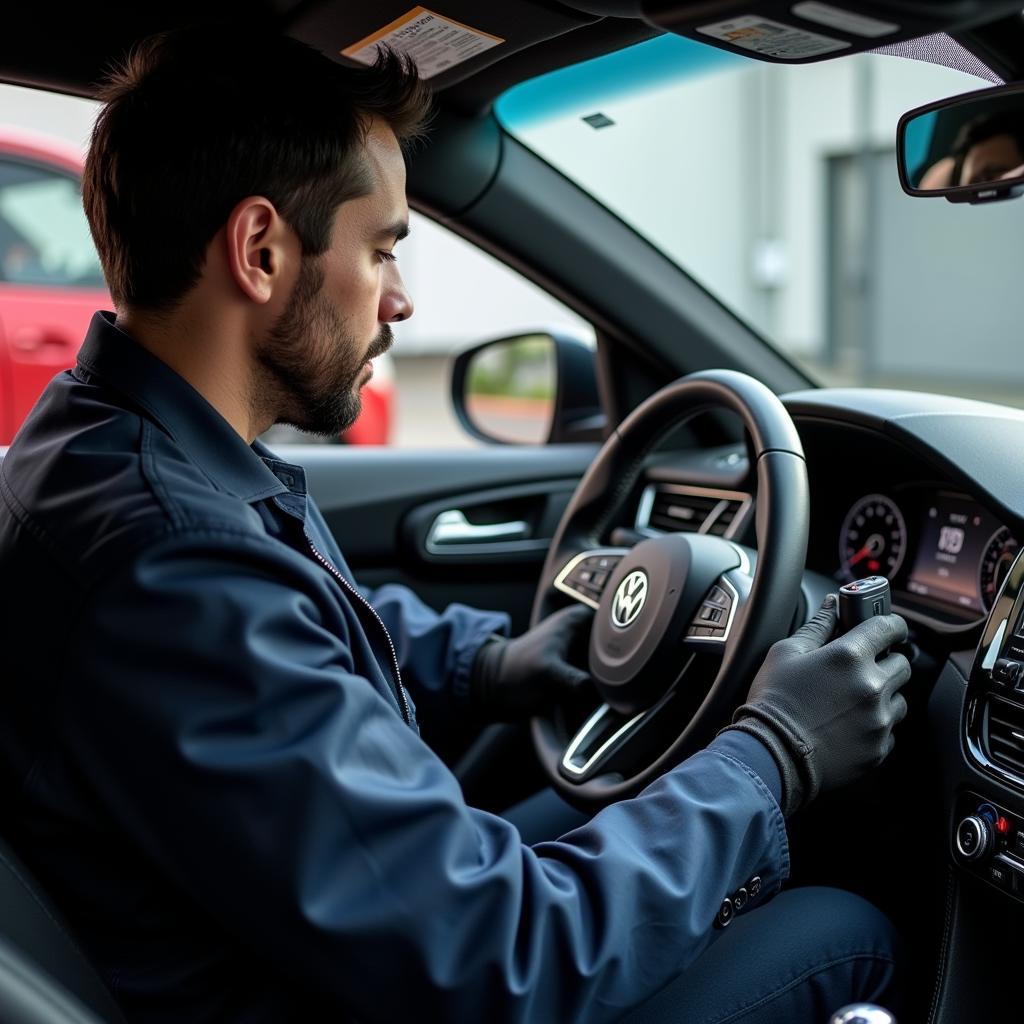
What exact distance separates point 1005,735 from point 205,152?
3.58 feet

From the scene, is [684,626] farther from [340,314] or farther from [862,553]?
[340,314]

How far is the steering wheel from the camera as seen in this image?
4.78ft

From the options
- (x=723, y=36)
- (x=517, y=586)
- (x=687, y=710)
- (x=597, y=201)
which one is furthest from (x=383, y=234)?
(x=517, y=586)

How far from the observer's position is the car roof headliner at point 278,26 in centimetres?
167

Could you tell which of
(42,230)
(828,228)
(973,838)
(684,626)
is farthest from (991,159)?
(828,228)

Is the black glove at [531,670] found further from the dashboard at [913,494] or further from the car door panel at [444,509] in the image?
the car door panel at [444,509]

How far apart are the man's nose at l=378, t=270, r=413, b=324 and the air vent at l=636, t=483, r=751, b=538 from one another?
0.66m

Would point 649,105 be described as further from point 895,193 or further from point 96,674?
point 96,674

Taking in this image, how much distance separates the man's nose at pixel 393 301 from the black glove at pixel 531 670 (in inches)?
21.6

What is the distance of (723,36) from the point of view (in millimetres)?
1234

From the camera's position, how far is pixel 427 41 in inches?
70.1

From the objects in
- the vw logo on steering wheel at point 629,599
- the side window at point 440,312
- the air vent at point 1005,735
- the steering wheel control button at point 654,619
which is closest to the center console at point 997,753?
the air vent at point 1005,735

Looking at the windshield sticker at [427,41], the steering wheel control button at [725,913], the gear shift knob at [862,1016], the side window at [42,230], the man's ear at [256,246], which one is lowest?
the gear shift knob at [862,1016]

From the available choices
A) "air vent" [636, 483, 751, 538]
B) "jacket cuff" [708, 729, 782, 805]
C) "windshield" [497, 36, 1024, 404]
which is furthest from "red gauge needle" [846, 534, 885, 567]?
"windshield" [497, 36, 1024, 404]
